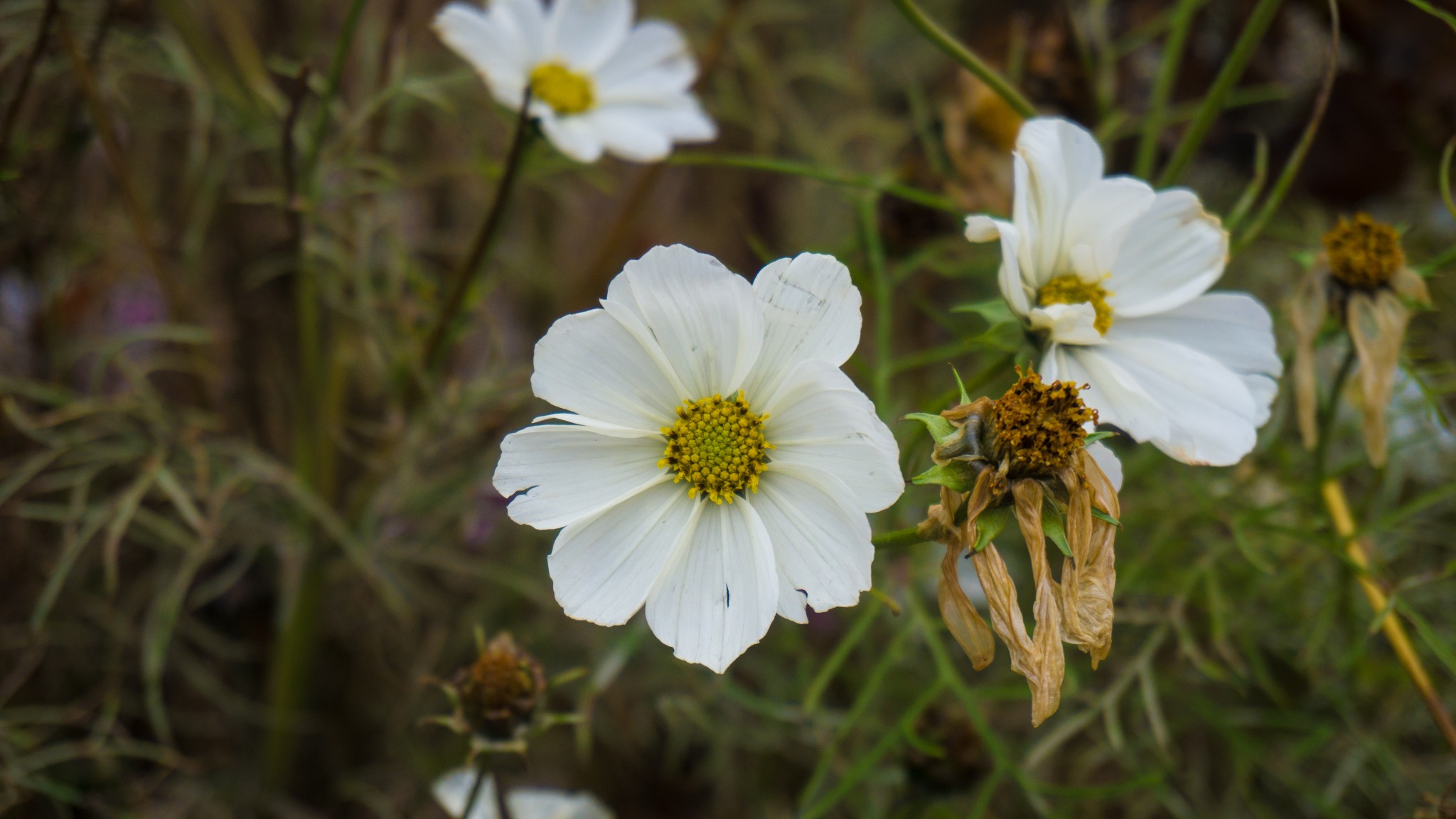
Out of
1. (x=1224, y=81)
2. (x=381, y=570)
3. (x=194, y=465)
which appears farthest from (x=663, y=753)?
(x=1224, y=81)

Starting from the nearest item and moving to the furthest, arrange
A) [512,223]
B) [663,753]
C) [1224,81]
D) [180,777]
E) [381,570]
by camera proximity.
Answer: [1224,81] < [381,570] < [180,777] < [663,753] < [512,223]

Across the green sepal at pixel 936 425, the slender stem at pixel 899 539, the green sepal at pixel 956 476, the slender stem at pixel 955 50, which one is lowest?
the slender stem at pixel 899 539

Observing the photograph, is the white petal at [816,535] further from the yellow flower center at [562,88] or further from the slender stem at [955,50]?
the yellow flower center at [562,88]

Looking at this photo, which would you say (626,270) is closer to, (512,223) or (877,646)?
(877,646)

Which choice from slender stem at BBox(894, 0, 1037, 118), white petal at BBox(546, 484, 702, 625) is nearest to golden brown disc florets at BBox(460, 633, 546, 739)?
white petal at BBox(546, 484, 702, 625)

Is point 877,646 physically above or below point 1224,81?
below

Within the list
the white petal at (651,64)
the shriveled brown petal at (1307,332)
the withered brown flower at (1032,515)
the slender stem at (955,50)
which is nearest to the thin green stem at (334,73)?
the white petal at (651,64)
